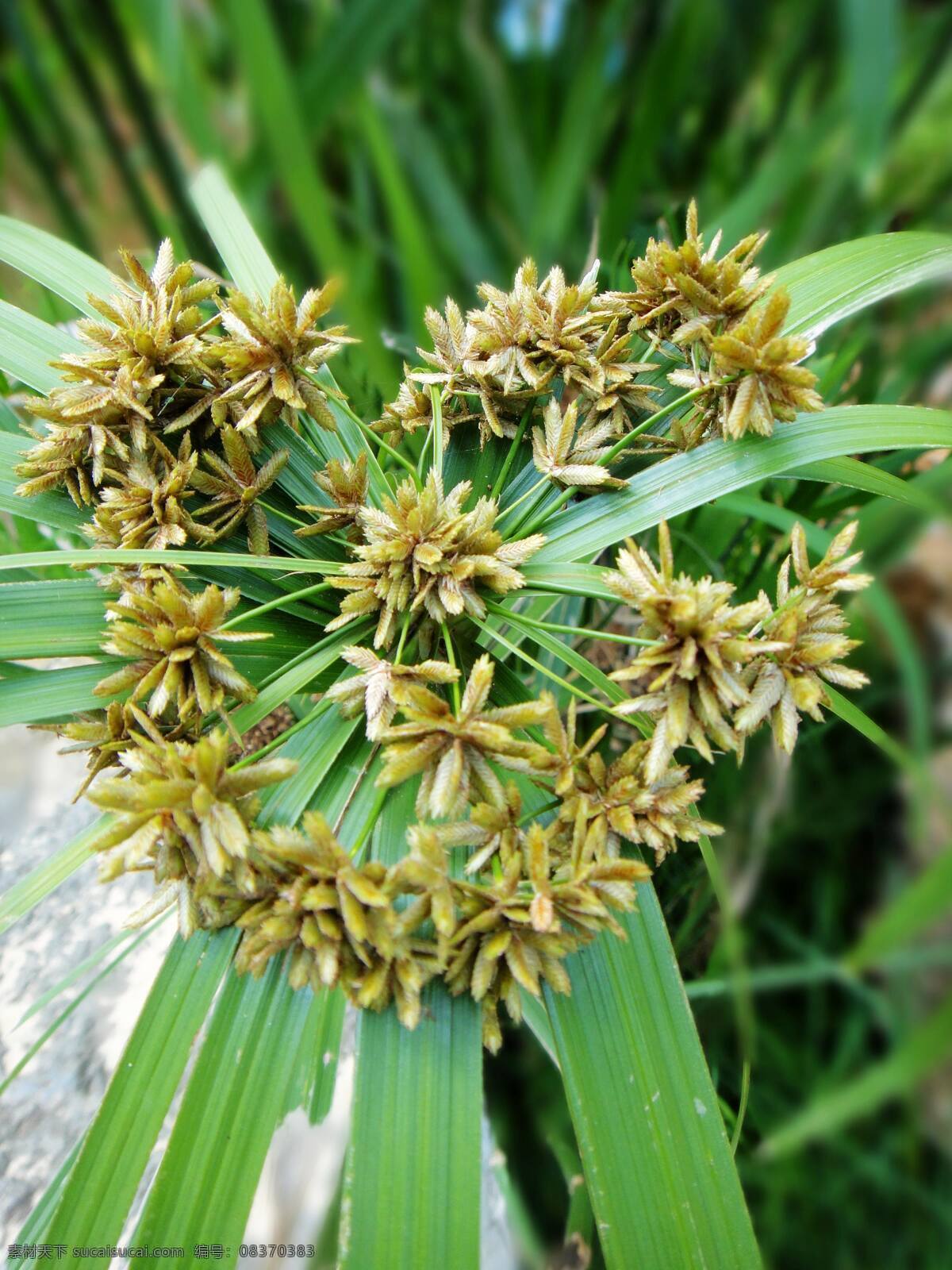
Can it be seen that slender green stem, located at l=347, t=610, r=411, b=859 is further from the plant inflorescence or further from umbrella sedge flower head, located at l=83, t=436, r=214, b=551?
umbrella sedge flower head, located at l=83, t=436, r=214, b=551

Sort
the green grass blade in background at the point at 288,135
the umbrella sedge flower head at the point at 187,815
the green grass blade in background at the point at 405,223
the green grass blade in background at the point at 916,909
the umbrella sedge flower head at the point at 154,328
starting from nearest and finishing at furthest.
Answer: the umbrella sedge flower head at the point at 187,815 → the umbrella sedge flower head at the point at 154,328 → the green grass blade in background at the point at 916,909 → the green grass blade in background at the point at 288,135 → the green grass blade in background at the point at 405,223

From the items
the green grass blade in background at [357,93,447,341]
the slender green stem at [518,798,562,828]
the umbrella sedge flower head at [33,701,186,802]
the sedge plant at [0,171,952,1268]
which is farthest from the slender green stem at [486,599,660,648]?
the green grass blade in background at [357,93,447,341]

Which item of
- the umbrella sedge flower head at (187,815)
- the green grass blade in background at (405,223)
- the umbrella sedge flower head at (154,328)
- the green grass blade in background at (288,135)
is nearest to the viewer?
the umbrella sedge flower head at (187,815)

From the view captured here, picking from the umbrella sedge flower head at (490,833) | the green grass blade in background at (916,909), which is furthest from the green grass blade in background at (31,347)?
the green grass blade in background at (916,909)

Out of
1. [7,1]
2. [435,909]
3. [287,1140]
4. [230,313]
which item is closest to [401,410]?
[230,313]

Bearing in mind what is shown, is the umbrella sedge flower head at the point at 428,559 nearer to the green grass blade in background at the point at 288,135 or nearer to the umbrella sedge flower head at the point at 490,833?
the umbrella sedge flower head at the point at 490,833

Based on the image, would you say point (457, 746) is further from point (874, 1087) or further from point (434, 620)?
point (874, 1087)

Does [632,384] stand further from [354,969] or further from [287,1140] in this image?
[287,1140]
